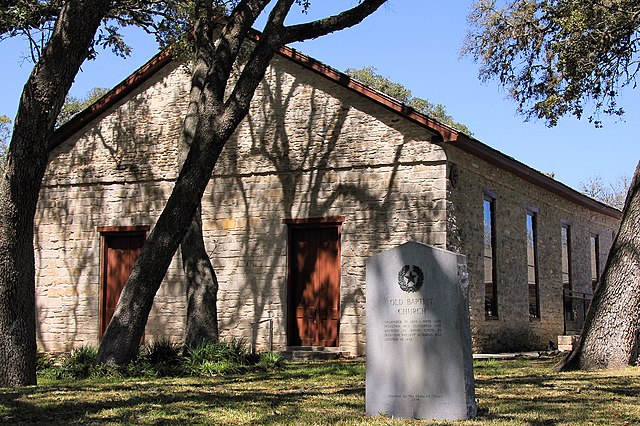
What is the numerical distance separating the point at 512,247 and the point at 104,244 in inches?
378

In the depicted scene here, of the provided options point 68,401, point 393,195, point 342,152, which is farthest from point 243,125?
point 68,401

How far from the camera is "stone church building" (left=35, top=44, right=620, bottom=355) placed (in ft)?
56.1

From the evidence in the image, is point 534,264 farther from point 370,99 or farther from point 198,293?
point 198,293

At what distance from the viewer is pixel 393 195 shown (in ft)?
56.0

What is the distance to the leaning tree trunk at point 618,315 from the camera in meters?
12.7

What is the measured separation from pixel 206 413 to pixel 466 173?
10.8 m

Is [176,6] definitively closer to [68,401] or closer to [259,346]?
[259,346]

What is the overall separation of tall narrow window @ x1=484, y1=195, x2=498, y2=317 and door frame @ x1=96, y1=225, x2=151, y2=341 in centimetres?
763

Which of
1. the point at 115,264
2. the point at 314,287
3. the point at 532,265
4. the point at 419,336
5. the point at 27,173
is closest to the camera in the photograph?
the point at 419,336

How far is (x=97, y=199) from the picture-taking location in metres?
20.1

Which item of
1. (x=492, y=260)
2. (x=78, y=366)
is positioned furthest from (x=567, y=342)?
(x=78, y=366)

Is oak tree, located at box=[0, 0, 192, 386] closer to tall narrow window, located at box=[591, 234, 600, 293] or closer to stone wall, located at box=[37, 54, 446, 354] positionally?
stone wall, located at box=[37, 54, 446, 354]

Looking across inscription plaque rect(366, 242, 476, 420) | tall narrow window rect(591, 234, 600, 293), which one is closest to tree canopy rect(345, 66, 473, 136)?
tall narrow window rect(591, 234, 600, 293)

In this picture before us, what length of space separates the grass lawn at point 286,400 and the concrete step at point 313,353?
13.6 feet
